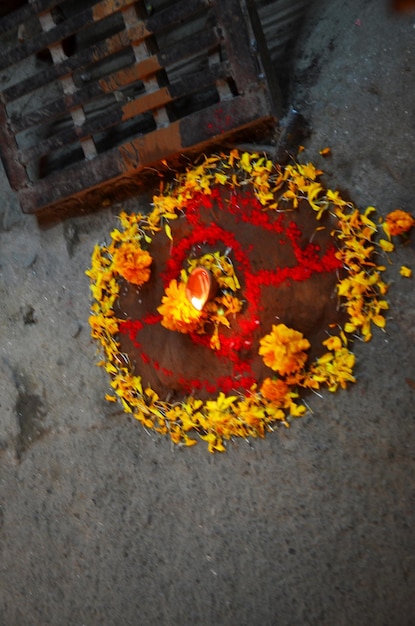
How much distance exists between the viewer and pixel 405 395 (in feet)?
5.16

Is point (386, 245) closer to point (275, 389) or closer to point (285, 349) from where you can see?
point (285, 349)

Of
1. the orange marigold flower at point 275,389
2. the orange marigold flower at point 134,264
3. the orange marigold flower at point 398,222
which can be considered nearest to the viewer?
the orange marigold flower at point 398,222

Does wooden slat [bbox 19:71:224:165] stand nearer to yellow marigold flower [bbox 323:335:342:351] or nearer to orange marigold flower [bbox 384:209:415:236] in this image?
orange marigold flower [bbox 384:209:415:236]

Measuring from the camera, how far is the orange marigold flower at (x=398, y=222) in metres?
1.55

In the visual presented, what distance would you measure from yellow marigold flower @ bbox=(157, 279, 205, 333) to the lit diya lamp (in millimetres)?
20

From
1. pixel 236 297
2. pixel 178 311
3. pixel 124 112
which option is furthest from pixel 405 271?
pixel 124 112

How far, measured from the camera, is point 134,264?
6.12 ft

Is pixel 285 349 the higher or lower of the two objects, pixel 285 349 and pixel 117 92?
the lower

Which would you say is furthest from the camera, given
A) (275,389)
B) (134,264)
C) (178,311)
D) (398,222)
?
(134,264)

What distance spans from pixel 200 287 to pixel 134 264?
0.26 meters

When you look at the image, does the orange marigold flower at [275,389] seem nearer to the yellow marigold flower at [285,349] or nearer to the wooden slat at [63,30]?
the yellow marigold flower at [285,349]

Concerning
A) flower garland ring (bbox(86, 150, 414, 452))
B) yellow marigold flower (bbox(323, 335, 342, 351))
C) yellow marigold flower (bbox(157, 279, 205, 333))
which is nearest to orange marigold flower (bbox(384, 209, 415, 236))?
flower garland ring (bbox(86, 150, 414, 452))

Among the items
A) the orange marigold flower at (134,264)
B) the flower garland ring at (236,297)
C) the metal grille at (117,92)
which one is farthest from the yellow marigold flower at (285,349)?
the metal grille at (117,92)

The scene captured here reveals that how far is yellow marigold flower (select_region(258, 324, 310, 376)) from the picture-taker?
1.63m
